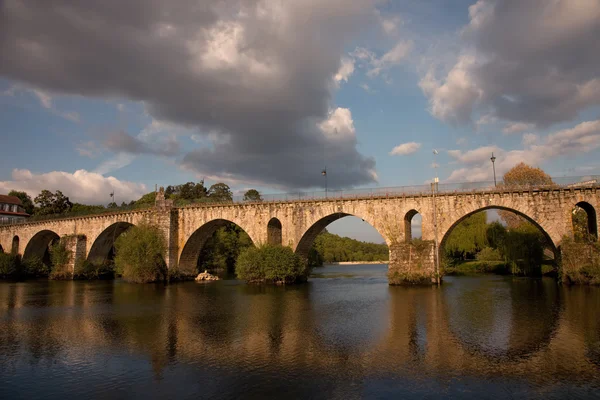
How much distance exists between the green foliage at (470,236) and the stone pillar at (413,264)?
23170 mm

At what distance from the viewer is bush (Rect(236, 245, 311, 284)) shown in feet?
125

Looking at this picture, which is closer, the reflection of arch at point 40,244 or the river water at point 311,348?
the river water at point 311,348

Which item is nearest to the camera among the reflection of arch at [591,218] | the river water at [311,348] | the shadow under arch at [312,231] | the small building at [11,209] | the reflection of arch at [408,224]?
the river water at [311,348]

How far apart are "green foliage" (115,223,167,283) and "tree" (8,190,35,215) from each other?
60678 mm

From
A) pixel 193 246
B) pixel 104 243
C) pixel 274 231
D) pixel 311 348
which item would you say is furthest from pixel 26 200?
pixel 311 348

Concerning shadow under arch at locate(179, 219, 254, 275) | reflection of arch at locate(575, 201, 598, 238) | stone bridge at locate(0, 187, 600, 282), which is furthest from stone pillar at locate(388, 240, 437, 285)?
shadow under arch at locate(179, 219, 254, 275)

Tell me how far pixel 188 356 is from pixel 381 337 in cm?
763

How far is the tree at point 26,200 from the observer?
90.2 metres

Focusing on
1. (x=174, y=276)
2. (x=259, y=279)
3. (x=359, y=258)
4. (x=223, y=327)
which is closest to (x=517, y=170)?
(x=259, y=279)

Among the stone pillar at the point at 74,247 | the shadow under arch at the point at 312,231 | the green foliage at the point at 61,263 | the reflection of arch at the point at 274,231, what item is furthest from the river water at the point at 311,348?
the green foliage at the point at 61,263

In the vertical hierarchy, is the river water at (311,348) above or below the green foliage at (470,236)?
below

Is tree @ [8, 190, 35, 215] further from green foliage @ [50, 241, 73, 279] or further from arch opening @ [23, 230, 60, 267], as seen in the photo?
green foliage @ [50, 241, 73, 279]

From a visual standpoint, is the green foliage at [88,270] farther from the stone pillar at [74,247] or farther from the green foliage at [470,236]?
the green foliage at [470,236]

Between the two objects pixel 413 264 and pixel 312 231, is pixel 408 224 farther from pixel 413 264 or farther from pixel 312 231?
pixel 312 231
